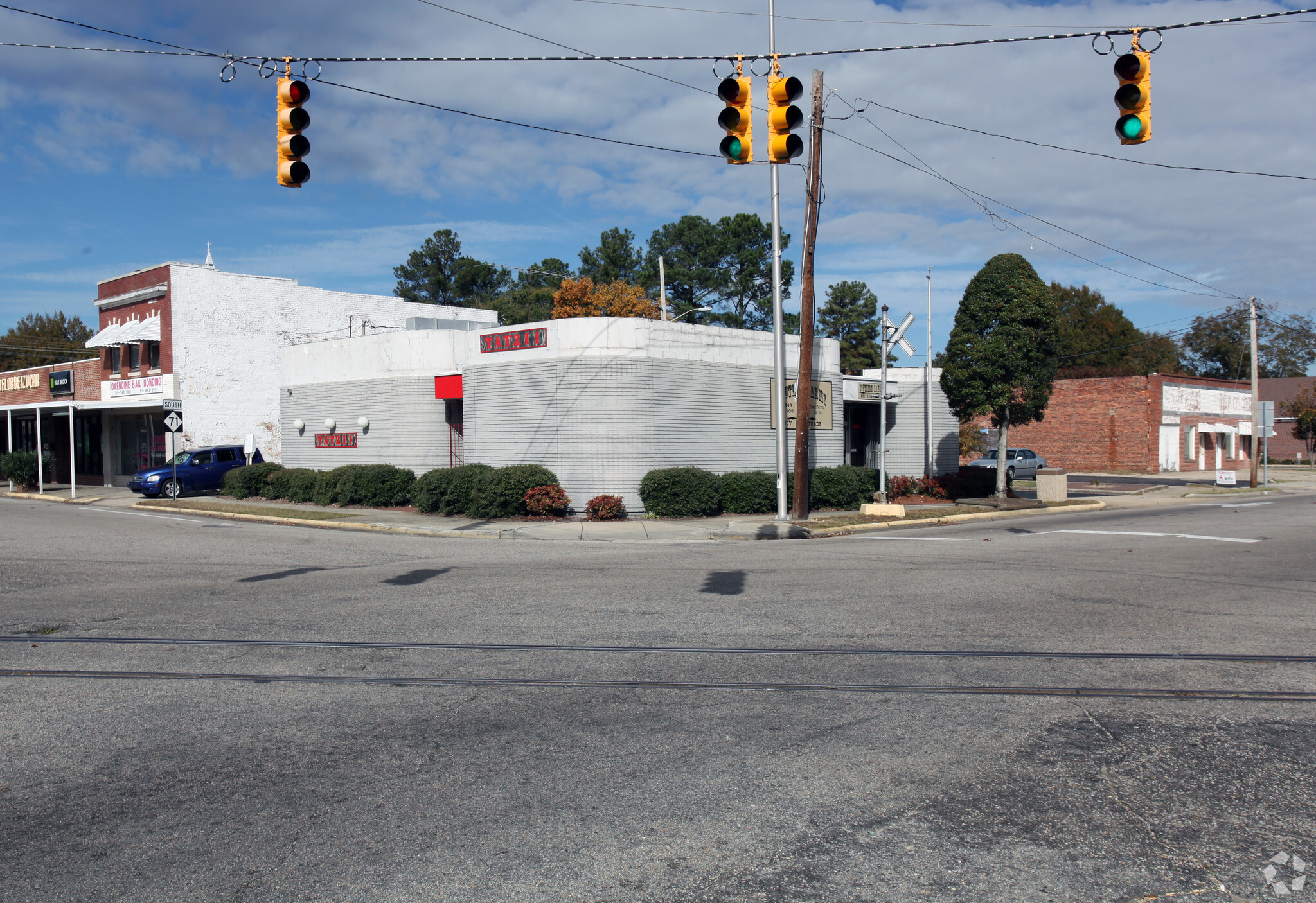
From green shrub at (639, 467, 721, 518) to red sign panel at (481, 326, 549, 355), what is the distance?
4284mm

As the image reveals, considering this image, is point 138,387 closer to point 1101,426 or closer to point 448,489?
point 448,489

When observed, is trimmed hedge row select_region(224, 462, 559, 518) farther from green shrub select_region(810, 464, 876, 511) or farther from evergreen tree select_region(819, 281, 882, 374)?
evergreen tree select_region(819, 281, 882, 374)

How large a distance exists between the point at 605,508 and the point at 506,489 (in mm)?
2358

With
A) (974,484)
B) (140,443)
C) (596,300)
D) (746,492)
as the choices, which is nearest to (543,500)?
(746,492)

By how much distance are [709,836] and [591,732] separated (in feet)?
5.02

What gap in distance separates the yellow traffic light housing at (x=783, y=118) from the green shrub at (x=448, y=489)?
39.7ft

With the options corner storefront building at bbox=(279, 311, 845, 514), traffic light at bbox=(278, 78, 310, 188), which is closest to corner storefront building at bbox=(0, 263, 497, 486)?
corner storefront building at bbox=(279, 311, 845, 514)

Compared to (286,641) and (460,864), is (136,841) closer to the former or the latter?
(460,864)

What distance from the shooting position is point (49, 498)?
32.1 metres

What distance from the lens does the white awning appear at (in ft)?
113

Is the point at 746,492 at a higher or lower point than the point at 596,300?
lower

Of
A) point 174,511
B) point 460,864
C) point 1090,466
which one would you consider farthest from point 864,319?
point 460,864

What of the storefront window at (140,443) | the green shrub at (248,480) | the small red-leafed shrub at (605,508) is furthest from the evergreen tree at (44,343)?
the small red-leafed shrub at (605,508)

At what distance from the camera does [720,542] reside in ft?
56.5
